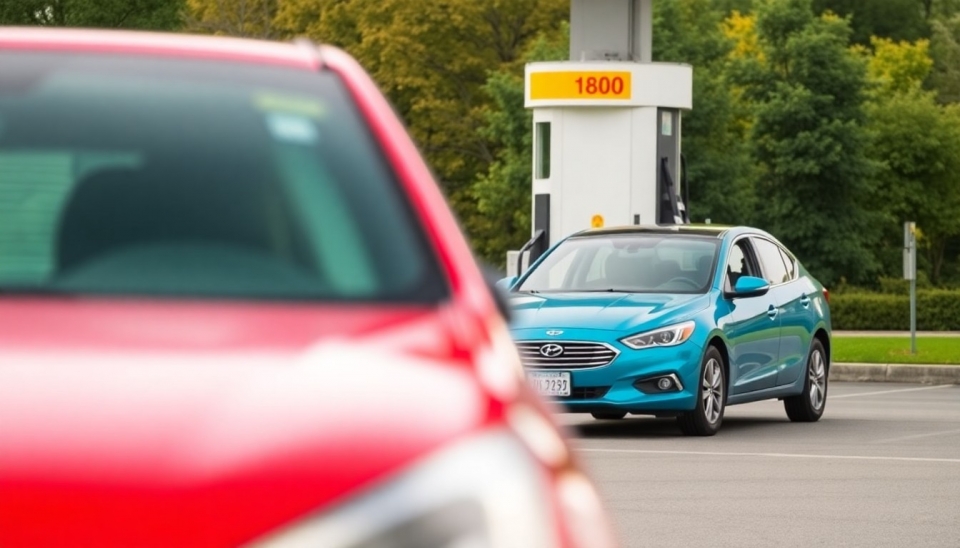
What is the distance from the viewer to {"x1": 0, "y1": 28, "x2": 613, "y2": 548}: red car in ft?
8.93

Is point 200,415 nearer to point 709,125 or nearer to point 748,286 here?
point 748,286

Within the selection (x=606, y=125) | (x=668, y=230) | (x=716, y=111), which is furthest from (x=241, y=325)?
(x=716, y=111)

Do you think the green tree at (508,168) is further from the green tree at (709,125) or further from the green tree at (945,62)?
the green tree at (945,62)

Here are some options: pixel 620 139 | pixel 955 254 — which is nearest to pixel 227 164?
pixel 620 139

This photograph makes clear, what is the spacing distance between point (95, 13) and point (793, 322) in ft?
125

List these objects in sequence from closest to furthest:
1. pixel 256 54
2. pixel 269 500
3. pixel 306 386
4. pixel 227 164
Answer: pixel 269 500 → pixel 306 386 → pixel 227 164 → pixel 256 54

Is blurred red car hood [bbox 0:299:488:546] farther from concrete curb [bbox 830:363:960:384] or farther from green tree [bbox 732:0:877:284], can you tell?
green tree [bbox 732:0:877:284]

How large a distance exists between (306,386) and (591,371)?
1271 centimetres

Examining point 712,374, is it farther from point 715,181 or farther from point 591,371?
point 715,181

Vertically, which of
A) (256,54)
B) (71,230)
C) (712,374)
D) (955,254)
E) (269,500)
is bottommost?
(955,254)

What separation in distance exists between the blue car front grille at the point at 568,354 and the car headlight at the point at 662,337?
0.53ft

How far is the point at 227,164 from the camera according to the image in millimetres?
3723

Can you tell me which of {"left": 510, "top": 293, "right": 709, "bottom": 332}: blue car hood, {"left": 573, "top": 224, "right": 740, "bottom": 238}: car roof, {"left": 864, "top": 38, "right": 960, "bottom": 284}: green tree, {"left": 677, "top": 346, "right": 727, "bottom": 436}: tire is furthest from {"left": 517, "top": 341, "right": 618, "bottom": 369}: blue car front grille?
{"left": 864, "top": 38, "right": 960, "bottom": 284}: green tree

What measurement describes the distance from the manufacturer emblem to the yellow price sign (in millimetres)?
16192
